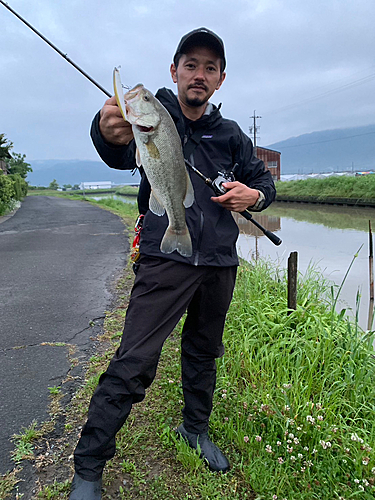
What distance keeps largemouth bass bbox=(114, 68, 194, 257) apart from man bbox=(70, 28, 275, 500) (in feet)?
0.39

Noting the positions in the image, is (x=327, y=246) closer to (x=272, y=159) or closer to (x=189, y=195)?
(x=189, y=195)

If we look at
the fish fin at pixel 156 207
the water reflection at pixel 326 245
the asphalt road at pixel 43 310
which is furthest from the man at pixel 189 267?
the water reflection at pixel 326 245

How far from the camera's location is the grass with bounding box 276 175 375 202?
2228cm

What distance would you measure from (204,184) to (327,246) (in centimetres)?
964

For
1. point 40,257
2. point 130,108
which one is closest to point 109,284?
point 40,257

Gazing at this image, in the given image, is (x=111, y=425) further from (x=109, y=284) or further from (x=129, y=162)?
Answer: (x=109, y=284)

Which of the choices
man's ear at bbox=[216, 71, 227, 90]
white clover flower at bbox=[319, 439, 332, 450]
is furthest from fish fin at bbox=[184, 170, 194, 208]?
white clover flower at bbox=[319, 439, 332, 450]

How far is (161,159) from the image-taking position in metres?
1.85

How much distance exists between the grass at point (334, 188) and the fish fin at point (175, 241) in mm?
21392

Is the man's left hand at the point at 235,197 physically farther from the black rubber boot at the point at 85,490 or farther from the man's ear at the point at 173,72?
the black rubber boot at the point at 85,490

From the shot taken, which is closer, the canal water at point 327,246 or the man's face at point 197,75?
the man's face at point 197,75

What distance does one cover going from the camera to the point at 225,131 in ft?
7.53

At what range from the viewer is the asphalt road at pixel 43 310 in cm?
299

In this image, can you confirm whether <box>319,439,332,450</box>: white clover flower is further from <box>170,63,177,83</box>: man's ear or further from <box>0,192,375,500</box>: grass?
<box>170,63,177,83</box>: man's ear
